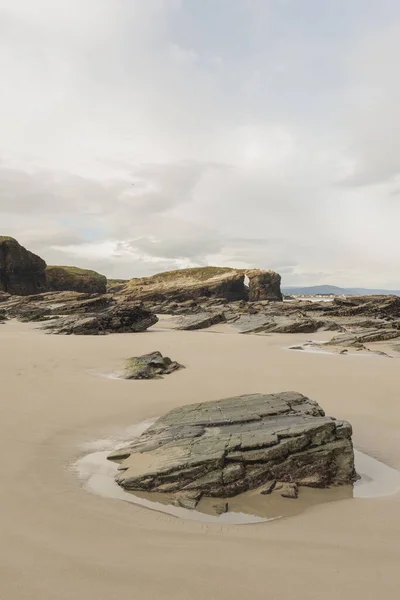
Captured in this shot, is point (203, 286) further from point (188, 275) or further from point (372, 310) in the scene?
point (372, 310)

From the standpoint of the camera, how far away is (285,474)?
223 inches

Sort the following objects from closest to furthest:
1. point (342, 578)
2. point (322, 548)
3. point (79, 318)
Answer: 1. point (342, 578)
2. point (322, 548)
3. point (79, 318)

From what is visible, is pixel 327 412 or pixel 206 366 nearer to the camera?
pixel 327 412

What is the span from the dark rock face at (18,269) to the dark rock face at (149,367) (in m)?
66.0

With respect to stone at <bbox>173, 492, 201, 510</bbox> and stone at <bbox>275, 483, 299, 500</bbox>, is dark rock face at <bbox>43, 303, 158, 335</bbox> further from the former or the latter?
stone at <bbox>275, 483, 299, 500</bbox>

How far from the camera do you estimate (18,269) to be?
72562mm

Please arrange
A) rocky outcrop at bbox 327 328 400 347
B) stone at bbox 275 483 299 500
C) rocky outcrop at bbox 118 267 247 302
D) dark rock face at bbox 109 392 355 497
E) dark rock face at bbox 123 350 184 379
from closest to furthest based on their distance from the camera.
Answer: stone at bbox 275 483 299 500, dark rock face at bbox 109 392 355 497, dark rock face at bbox 123 350 184 379, rocky outcrop at bbox 327 328 400 347, rocky outcrop at bbox 118 267 247 302

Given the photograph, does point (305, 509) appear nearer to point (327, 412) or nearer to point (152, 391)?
point (327, 412)

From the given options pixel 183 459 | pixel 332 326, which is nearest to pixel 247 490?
pixel 183 459

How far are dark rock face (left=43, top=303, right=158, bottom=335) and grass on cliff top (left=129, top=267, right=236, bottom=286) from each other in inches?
2817

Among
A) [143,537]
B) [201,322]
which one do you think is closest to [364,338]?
[201,322]

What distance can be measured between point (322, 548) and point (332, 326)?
3059 centimetres

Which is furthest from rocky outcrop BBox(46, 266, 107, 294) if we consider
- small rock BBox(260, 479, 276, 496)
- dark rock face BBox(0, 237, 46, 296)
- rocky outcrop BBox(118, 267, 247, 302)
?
small rock BBox(260, 479, 276, 496)

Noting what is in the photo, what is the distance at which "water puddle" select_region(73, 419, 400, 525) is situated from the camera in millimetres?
4949
